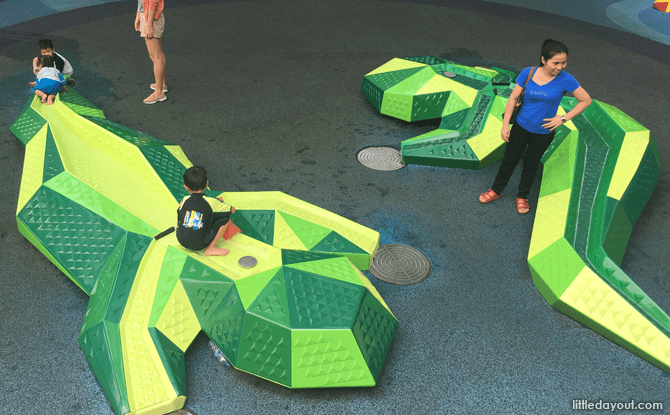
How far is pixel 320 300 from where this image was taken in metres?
2.50

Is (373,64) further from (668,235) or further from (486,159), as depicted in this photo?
(668,235)

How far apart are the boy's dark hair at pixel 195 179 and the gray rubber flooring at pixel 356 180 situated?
858 millimetres

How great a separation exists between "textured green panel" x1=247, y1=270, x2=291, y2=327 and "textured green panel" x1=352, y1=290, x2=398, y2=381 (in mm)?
355

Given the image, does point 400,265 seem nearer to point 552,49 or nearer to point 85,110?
point 552,49

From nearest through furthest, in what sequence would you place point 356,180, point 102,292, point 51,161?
point 102,292 → point 51,161 → point 356,180

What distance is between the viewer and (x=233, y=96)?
5.47 metres

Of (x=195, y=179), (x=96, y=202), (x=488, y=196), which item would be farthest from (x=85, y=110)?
(x=488, y=196)

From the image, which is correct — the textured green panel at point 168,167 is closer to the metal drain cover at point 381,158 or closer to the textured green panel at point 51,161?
the textured green panel at point 51,161

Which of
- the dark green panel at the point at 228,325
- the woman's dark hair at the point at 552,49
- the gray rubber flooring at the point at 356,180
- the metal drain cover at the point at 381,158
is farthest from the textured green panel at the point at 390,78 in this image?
the dark green panel at the point at 228,325

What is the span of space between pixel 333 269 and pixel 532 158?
1.78 metres

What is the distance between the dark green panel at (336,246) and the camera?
3.09 meters

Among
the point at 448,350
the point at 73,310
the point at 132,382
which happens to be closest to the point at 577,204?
the point at 448,350

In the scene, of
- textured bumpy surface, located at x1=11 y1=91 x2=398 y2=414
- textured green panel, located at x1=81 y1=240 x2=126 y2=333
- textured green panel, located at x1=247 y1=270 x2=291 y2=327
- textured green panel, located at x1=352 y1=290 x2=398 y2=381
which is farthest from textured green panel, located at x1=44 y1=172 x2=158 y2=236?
textured green panel, located at x1=352 y1=290 x2=398 y2=381

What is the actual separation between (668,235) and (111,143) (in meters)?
4.14
